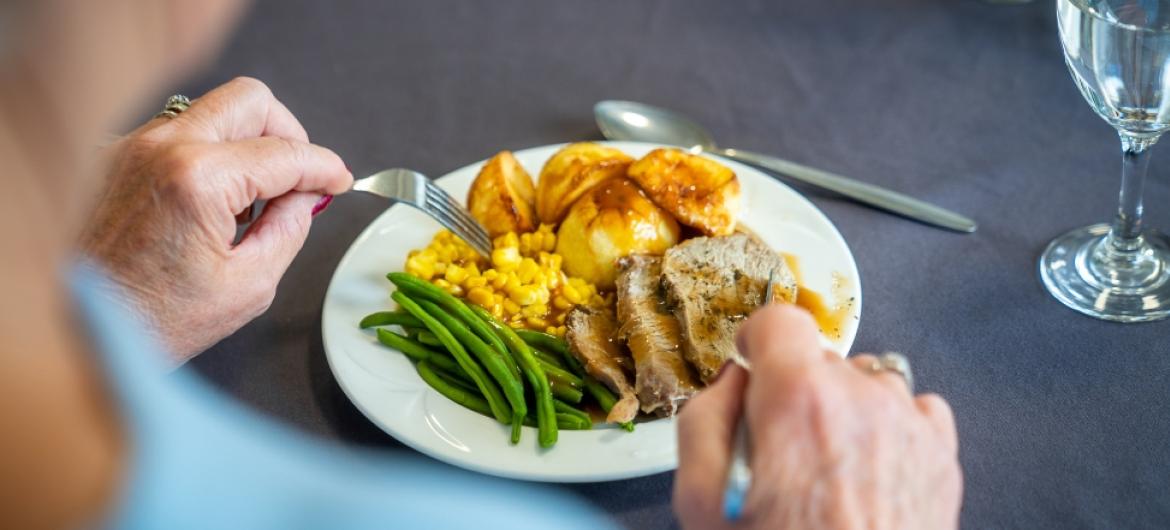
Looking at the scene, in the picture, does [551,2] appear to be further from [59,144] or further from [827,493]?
[59,144]

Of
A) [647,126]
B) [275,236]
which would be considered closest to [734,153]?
[647,126]

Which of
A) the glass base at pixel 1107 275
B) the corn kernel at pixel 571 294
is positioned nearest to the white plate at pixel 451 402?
the corn kernel at pixel 571 294

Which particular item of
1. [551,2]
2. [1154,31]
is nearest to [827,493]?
[1154,31]

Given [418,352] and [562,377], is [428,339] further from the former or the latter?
[562,377]

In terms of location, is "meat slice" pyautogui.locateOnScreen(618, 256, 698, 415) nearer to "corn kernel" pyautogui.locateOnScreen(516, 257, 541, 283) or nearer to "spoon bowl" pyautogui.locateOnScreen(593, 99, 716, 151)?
"corn kernel" pyautogui.locateOnScreen(516, 257, 541, 283)

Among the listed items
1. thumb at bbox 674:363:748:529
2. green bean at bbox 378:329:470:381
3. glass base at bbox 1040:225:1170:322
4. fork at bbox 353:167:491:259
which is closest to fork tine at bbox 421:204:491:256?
fork at bbox 353:167:491:259

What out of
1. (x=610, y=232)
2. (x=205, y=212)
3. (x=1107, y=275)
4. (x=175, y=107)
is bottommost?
(x=1107, y=275)
